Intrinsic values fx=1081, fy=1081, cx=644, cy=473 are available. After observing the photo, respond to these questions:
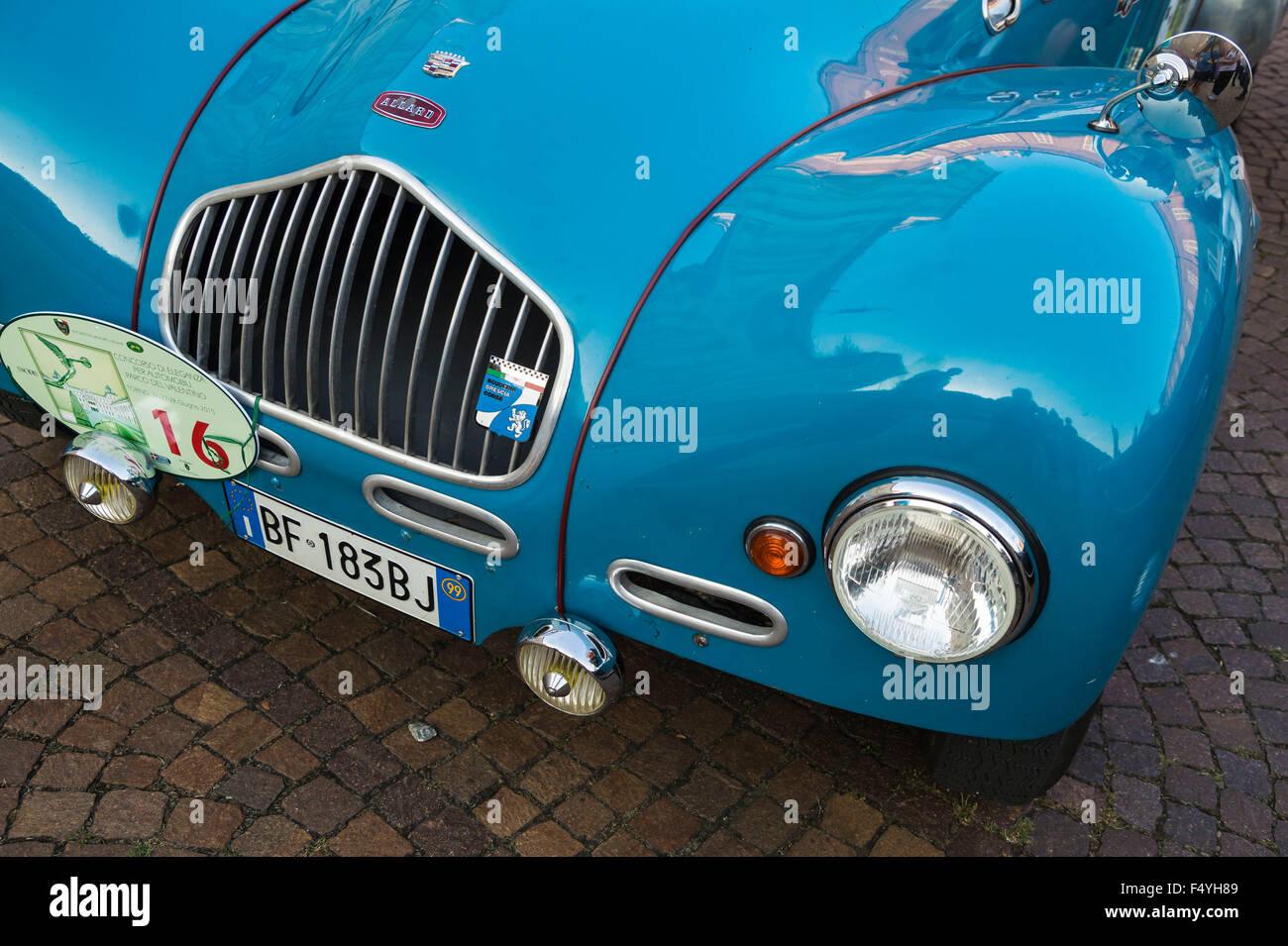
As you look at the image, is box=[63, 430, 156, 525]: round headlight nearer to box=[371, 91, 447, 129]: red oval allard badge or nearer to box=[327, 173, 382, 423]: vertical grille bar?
box=[327, 173, 382, 423]: vertical grille bar

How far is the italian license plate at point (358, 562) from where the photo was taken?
223 cm

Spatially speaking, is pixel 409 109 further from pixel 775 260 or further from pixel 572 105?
pixel 775 260

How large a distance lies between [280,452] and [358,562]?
0.28m

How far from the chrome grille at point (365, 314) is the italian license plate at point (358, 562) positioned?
0.24m

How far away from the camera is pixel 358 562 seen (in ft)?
7.54

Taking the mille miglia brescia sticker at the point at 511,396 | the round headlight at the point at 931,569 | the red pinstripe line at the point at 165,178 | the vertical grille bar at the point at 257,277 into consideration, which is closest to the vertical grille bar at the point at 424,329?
the mille miglia brescia sticker at the point at 511,396

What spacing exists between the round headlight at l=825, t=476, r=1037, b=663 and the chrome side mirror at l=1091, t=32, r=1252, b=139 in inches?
36.6

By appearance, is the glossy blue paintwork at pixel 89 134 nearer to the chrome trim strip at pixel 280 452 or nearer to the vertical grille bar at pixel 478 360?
the chrome trim strip at pixel 280 452

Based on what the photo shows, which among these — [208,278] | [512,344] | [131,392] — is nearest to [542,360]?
[512,344]

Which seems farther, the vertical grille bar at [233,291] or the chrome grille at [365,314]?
the vertical grille bar at [233,291]

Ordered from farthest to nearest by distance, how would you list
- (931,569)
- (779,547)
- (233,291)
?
(233,291) → (779,547) → (931,569)

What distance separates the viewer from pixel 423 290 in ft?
7.32

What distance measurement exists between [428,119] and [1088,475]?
1.45m

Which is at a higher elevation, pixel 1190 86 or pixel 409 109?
pixel 1190 86
